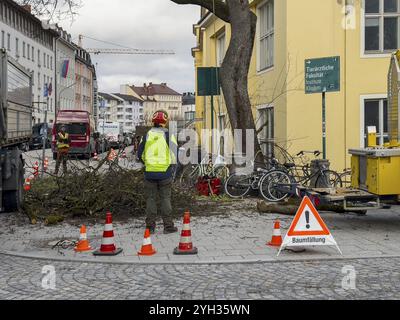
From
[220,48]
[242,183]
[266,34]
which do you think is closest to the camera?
[242,183]

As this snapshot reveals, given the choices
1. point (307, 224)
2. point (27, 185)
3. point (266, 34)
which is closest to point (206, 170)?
point (27, 185)

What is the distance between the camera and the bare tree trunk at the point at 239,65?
567 inches

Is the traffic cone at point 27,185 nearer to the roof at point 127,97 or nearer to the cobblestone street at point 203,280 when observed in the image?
the cobblestone street at point 203,280

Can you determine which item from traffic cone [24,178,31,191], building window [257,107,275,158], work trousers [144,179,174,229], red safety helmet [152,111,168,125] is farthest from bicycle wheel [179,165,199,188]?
red safety helmet [152,111,168,125]

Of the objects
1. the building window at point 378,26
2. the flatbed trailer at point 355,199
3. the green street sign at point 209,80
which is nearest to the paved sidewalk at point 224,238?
the flatbed trailer at point 355,199

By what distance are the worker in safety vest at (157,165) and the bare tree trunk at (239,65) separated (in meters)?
5.49

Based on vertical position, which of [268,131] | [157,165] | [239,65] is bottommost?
[157,165]

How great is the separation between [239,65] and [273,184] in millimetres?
3317

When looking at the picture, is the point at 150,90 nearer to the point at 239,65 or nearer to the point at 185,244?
the point at 239,65

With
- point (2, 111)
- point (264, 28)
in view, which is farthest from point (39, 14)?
point (264, 28)

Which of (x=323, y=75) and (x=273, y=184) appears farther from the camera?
(x=273, y=184)

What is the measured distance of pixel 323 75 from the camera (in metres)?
12.1
